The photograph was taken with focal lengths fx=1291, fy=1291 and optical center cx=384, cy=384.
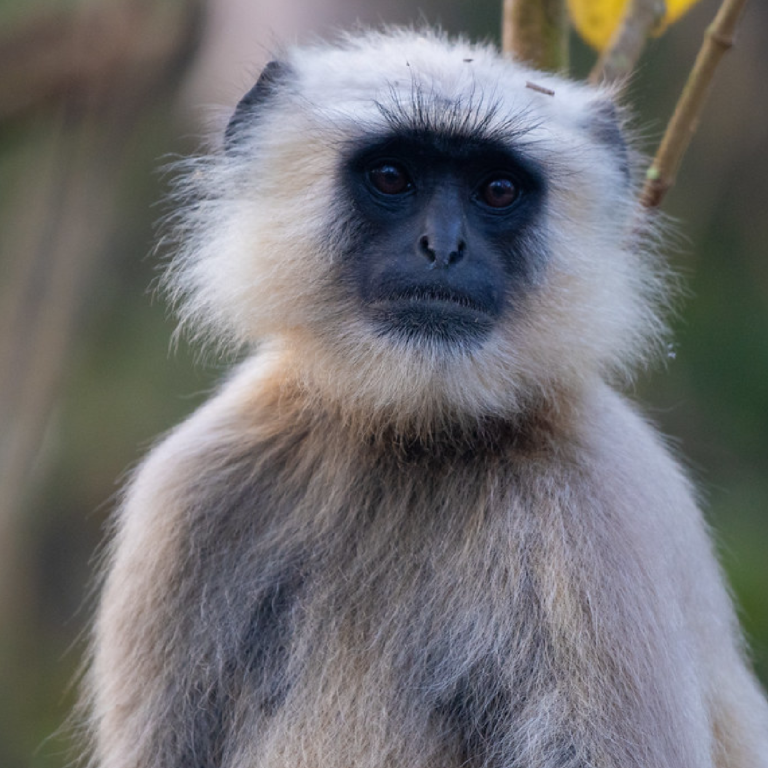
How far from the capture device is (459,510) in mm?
3986

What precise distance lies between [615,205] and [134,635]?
2.20 m

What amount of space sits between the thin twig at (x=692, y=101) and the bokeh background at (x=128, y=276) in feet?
6.65

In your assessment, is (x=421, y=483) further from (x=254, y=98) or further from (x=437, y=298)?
(x=254, y=98)

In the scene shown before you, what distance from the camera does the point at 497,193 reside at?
13.6 ft

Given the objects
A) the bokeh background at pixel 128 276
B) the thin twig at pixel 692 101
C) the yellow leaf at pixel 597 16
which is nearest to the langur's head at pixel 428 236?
the thin twig at pixel 692 101

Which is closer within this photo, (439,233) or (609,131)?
(439,233)

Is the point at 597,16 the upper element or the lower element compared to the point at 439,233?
upper

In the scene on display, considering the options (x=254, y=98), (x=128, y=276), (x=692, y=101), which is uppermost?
(x=692, y=101)

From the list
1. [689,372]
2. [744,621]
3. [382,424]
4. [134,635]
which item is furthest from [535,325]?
[689,372]

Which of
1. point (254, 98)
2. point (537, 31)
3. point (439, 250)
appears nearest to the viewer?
point (439, 250)

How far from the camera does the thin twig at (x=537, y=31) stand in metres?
5.31

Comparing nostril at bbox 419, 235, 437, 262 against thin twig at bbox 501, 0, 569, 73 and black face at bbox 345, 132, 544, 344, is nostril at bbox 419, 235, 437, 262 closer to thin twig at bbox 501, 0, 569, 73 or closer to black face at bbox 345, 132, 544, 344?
black face at bbox 345, 132, 544, 344

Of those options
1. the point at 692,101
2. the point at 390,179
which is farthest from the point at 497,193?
the point at 692,101

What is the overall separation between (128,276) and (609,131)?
6.85 metres
